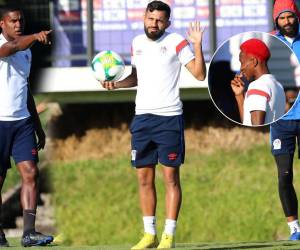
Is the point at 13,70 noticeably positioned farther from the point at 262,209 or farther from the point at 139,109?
the point at 262,209

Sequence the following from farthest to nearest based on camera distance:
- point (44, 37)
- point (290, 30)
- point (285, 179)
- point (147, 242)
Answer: point (285, 179), point (290, 30), point (147, 242), point (44, 37)

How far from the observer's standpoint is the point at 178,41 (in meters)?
11.1

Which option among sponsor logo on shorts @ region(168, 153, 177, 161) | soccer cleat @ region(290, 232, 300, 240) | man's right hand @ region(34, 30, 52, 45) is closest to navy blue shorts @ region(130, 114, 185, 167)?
sponsor logo on shorts @ region(168, 153, 177, 161)

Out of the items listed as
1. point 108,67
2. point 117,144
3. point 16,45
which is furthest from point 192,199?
point 108,67

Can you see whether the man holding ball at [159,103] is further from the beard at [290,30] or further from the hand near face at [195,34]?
the beard at [290,30]

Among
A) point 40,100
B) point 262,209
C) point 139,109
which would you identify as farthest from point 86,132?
point 139,109

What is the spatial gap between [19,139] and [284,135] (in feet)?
7.84

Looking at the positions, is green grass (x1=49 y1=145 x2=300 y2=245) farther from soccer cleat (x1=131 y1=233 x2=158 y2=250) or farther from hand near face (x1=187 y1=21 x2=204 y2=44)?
hand near face (x1=187 y1=21 x2=204 y2=44)

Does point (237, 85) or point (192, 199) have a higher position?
point (237, 85)

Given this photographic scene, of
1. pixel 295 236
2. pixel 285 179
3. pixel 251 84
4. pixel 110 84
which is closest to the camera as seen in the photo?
pixel 110 84

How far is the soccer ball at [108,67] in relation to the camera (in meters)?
11.5

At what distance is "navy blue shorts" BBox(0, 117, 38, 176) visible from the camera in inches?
486

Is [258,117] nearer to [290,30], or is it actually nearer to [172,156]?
[290,30]

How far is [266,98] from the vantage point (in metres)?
12.2
